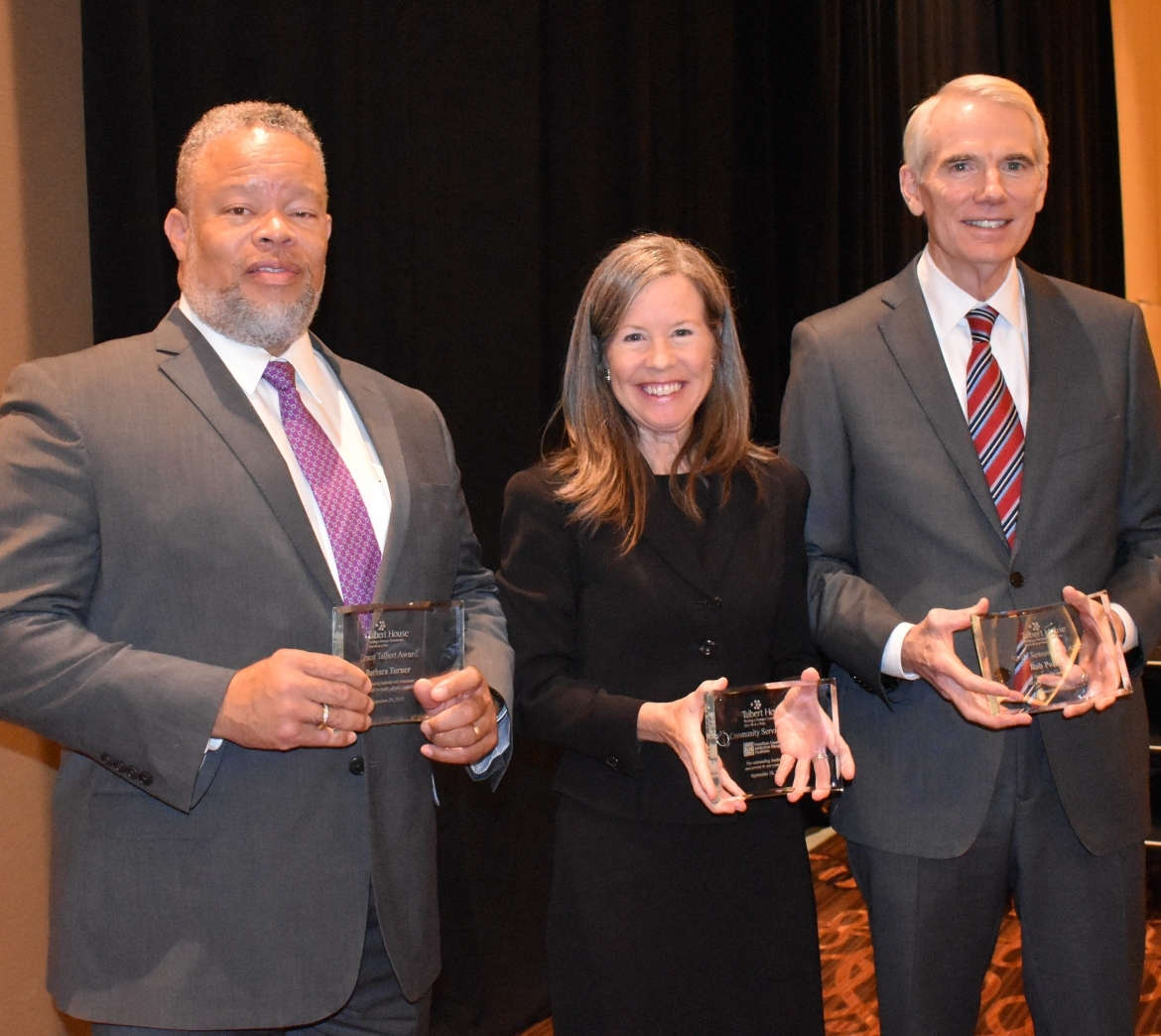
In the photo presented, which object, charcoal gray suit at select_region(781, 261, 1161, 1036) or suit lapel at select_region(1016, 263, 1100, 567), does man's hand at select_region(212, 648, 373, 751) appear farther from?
suit lapel at select_region(1016, 263, 1100, 567)

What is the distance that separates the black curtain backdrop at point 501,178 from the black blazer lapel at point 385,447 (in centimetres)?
82

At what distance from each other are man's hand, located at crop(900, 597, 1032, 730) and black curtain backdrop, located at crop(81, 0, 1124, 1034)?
1.71 m

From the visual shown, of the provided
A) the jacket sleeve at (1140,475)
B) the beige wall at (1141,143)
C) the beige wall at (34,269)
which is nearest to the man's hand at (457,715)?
the jacket sleeve at (1140,475)

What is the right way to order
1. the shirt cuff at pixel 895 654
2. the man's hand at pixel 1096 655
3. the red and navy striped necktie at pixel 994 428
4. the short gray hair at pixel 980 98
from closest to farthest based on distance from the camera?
the man's hand at pixel 1096 655, the shirt cuff at pixel 895 654, the red and navy striped necktie at pixel 994 428, the short gray hair at pixel 980 98

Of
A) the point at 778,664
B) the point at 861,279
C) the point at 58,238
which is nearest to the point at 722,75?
the point at 861,279

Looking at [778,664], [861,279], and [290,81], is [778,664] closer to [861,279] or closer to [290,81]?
[290,81]

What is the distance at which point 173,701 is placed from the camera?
66.2 inches

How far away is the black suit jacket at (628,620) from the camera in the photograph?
6.71 ft

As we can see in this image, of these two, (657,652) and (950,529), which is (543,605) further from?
(950,529)

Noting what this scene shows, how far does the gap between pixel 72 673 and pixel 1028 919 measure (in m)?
1.65

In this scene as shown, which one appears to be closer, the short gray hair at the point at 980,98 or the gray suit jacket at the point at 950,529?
the gray suit jacket at the point at 950,529

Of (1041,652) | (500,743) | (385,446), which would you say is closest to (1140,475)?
(1041,652)

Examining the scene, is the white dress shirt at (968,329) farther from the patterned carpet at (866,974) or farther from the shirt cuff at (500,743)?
the patterned carpet at (866,974)

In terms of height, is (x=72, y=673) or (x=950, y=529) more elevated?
(x=950, y=529)
